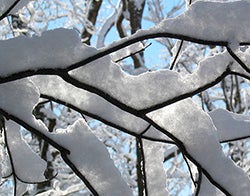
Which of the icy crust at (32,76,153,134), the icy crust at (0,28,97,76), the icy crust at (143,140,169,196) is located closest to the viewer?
the icy crust at (0,28,97,76)

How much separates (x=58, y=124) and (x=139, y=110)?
4825 millimetres

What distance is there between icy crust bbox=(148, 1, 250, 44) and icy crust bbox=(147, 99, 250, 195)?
13 centimetres

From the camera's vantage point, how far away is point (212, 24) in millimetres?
577

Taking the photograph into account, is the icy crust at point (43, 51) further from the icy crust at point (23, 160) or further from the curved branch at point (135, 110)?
the icy crust at point (23, 160)

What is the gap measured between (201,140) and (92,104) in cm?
17

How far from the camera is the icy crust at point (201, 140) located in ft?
2.03

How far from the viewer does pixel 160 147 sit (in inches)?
31.9

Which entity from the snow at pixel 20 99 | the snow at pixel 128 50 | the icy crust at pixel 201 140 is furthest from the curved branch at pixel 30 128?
the snow at pixel 128 50

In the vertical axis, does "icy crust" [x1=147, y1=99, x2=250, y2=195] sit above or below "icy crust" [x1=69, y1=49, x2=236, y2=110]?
below

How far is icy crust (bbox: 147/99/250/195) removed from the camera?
62 centimetres

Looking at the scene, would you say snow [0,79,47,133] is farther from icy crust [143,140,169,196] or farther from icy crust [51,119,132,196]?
icy crust [143,140,169,196]

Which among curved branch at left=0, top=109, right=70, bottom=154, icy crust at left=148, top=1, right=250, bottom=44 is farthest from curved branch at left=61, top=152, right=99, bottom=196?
icy crust at left=148, top=1, right=250, bottom=44

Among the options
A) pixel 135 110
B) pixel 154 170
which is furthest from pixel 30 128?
pixel 154 170

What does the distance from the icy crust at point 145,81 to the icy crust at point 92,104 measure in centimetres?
7
